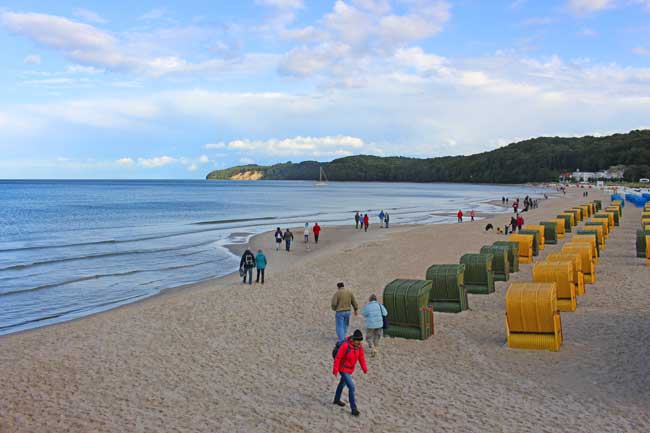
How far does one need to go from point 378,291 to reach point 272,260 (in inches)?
411

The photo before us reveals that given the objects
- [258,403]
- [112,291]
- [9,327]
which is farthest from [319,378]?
[112,291]

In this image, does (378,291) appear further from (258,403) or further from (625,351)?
(258,403)

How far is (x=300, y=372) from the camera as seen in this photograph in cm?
1059

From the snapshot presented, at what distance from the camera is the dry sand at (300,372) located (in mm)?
8445

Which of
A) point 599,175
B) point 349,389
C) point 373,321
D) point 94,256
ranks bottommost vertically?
point 94,256

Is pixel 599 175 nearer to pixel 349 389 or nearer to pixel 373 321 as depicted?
pixel 373 321

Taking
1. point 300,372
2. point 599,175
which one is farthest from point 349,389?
point 599,175

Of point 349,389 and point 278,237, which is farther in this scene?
point 278,237

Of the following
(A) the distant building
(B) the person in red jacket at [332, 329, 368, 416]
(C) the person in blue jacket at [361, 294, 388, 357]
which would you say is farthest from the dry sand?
(A) the distant building

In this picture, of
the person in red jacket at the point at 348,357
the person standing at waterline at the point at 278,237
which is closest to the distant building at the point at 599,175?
the person standing at waterline at the point at 278,237

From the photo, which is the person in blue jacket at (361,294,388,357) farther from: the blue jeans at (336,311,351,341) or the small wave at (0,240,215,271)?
the small wave at (0,240,215,271)

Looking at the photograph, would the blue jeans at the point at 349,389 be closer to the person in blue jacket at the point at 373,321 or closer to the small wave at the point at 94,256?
the person in blue jacket at the point at 373,321

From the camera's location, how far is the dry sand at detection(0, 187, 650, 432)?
8.45m

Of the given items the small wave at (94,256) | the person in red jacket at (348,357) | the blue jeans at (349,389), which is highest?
the person in red jacket at (348,357)
